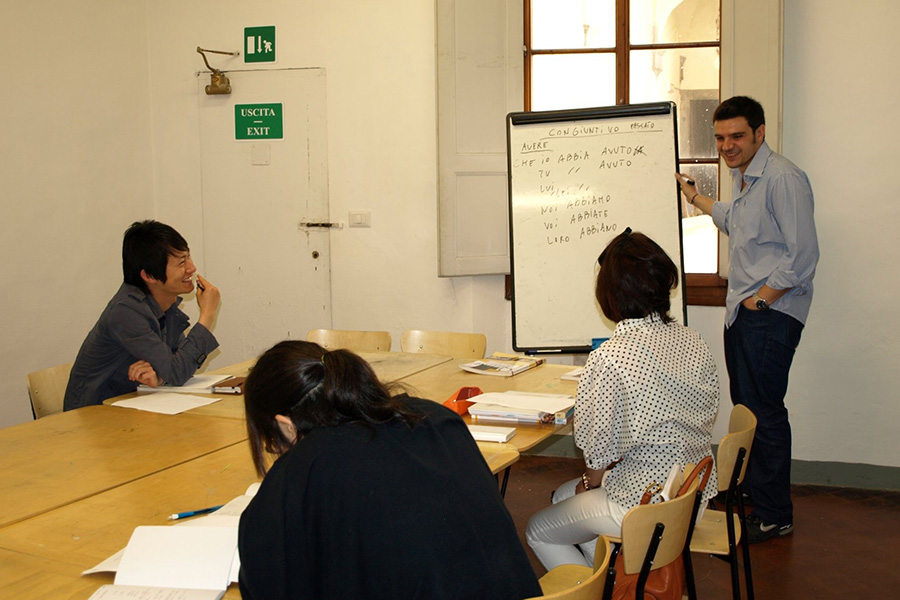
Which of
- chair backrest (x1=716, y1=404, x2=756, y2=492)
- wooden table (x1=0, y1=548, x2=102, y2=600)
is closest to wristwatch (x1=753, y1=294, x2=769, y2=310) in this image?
chair backrest (x1=716, y1=404, x2=756, y2=492)

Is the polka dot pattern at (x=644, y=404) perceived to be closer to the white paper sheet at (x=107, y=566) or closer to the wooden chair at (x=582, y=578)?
the wooden chair at (x=582, y=578)

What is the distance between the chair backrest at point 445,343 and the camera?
13.1ft

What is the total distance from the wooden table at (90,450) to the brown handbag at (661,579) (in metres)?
1.20

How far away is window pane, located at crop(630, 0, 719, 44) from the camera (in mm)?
4543

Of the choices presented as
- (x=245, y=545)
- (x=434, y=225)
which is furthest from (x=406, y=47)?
(x=245, y=545)

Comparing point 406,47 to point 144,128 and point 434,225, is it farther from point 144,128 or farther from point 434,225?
point 144,128

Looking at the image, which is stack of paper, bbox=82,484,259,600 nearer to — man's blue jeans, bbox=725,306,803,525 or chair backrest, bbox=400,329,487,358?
chair backrest, bbox=400,329,487,358

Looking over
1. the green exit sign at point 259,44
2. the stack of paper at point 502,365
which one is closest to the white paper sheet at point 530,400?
the stack of paper at point 502,365

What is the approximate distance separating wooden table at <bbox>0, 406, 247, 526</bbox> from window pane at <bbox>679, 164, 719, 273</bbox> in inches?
116

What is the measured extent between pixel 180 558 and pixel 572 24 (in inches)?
159

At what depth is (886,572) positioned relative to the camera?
3.27 meters

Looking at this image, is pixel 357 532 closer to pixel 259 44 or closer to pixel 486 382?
pixel 486 382

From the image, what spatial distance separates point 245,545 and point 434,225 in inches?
154

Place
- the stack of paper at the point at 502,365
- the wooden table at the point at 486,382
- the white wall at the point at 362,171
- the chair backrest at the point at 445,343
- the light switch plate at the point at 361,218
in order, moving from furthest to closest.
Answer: the light switch plate at the point at 361,218 < the white wall at the point at 362,171 < the chair backrest at the point at 445,343 < the stack of paper at the point at 502,365 < the wooden table at the point at 486,382
